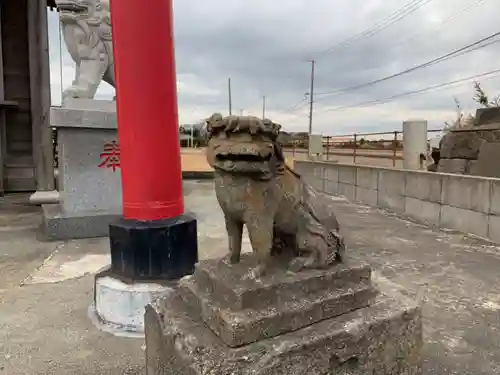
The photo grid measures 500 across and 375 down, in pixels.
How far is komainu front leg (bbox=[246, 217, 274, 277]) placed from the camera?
1520mm

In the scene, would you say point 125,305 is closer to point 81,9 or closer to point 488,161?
point 81,9

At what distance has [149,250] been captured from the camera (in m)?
2.56

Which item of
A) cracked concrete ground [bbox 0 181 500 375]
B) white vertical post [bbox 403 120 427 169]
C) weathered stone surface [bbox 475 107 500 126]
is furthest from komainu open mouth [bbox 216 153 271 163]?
white vertical post [bbox 403 120 427 169]

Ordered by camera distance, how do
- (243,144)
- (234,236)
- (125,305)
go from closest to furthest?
(243,144)
(234,236)
(125,305)

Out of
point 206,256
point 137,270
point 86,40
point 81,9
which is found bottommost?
point 206,256

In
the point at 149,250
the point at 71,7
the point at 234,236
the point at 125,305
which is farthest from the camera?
the point at 71,7

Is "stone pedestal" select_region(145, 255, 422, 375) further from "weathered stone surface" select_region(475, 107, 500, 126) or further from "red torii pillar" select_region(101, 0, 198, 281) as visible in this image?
"weathered stone surface" select_region(475, 107, 500, 126)

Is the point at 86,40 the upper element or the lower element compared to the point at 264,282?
upper

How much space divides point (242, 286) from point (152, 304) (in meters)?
0.52

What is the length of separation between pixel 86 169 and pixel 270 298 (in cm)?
349

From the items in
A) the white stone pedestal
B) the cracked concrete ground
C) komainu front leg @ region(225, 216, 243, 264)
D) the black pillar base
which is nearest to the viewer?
komainu front leg @ region(225, 216, 243, 264)

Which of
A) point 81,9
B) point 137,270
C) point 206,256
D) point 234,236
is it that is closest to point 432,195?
point 206,256

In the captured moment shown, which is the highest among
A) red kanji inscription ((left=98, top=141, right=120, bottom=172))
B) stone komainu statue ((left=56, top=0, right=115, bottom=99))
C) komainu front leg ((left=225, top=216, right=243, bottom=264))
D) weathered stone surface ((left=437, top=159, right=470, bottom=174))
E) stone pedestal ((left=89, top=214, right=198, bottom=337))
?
stone komainu statue ((left=56, top=0, right=115, bottom=99))

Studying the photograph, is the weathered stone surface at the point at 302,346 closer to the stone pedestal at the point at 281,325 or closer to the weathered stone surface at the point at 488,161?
A: the stone pedestal at the point at 281,325
